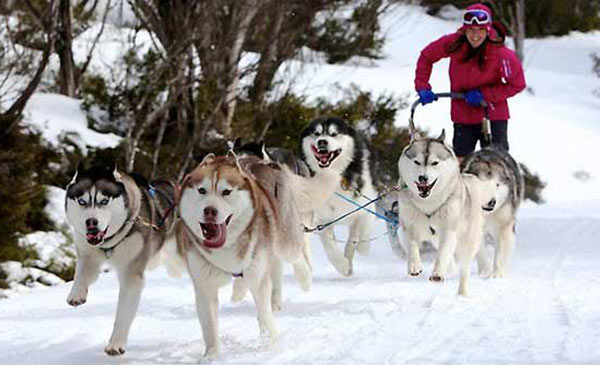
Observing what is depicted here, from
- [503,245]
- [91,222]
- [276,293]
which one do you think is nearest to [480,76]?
[503,245]

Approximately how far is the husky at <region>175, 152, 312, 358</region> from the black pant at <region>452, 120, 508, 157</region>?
2.86 meters

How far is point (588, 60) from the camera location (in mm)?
22750

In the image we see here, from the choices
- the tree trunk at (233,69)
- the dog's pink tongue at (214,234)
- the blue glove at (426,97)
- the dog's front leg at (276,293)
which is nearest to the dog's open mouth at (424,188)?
the dog's front leg at (276,293)

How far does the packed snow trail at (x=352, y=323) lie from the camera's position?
4.43 m

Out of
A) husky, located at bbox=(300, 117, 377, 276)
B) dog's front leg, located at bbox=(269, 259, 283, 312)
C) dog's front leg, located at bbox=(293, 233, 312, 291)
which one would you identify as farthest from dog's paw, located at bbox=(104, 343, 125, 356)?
husky, located at bbox=(300, 117, 377, 276)

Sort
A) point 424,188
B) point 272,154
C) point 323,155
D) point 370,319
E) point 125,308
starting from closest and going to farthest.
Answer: point 125,308, point 370,319, point 424,188, point 272,154, point 323,155

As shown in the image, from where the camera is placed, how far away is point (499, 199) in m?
6.75

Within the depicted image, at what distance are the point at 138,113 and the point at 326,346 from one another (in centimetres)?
690

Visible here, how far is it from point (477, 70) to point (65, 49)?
5.82m

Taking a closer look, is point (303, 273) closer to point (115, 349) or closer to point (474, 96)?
point (115, 349)

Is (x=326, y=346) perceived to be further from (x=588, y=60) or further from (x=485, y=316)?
(x=588, y=60)

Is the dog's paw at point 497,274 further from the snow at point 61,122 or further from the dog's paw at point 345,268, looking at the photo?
the snow at point 61,122

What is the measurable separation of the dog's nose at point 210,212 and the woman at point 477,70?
2.92 metres

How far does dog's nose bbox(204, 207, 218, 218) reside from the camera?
4113mm
